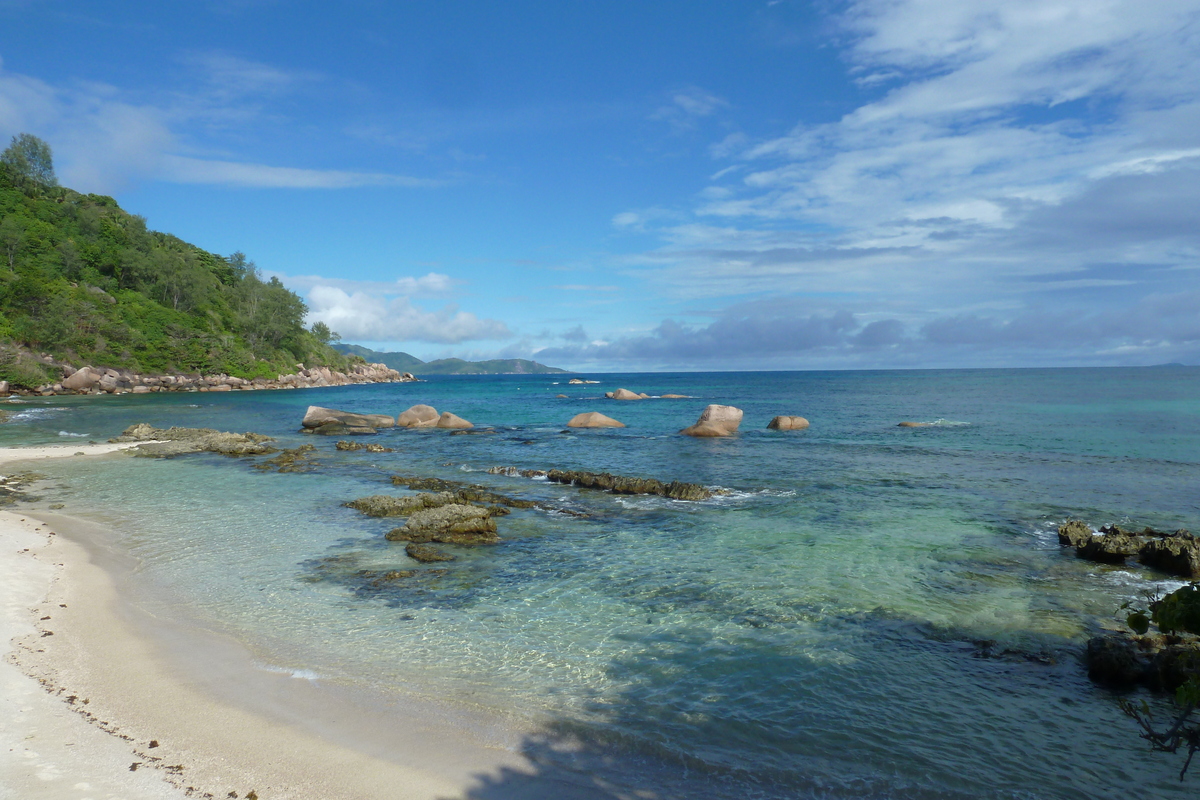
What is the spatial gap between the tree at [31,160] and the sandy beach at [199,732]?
127 metres

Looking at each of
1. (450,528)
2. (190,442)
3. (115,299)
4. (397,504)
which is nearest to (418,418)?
(190,442)

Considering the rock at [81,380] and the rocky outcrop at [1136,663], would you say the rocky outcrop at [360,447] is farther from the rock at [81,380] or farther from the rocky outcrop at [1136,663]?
the rock at [81,380]

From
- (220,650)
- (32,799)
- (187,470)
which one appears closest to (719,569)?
(220,650)

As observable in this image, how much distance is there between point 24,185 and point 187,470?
356 ft

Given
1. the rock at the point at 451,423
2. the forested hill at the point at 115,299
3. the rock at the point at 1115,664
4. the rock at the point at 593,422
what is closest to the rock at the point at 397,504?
the rock at the point at 1115,664

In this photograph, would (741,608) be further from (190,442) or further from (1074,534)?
(190,442)

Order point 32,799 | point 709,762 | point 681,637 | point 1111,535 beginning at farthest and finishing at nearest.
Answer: point 1111,535, point 681,637, point 709,762, point 32,799

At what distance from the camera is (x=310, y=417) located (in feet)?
133

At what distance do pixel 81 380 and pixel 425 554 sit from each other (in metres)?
79.5

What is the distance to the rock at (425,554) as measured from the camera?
45.4 ft

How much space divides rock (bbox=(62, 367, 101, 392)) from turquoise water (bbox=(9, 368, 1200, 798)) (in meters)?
57.1

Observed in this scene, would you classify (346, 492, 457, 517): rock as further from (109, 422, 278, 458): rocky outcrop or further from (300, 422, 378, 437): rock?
(300, 422, 378, 437): rock

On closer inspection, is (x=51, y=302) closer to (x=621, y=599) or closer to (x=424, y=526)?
(x=424, y=526)

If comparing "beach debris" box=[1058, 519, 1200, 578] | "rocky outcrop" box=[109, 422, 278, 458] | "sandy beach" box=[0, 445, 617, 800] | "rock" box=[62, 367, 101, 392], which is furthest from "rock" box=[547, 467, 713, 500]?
"rock" box=[62, 367, 101, 392]
